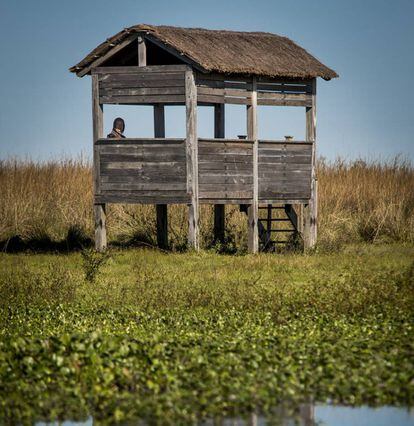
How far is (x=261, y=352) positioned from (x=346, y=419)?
187 cm

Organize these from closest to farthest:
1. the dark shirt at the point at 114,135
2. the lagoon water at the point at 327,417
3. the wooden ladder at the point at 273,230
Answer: the lagoon water at the point at 327,417, the dark shirt at the point at 114,135, the wooden ladder at the point at 273,230

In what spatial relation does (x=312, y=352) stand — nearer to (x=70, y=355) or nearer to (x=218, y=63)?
(x=70, y=355)

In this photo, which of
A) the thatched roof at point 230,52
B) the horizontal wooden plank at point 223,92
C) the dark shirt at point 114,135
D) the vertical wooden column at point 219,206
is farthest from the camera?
the vertical wooden column at point 219,206

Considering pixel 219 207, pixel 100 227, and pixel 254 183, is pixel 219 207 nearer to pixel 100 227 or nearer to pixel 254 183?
pixel 254 183

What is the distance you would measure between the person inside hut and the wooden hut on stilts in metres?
0.40

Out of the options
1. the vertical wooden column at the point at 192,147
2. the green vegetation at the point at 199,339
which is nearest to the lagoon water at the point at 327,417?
the green vegetation at the point at 199,339

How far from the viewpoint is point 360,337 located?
11938mm

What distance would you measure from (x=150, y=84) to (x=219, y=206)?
170 inches

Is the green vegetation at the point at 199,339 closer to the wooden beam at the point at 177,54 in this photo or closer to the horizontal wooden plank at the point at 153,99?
the horizontal wooden plank at the point at 153,99

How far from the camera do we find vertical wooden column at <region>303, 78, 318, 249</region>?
23.9 meters

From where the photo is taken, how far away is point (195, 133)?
2214 cm

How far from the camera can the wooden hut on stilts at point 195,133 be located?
72.1 feet

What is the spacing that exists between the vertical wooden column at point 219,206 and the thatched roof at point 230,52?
169 cm

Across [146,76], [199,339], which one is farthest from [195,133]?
[199,339]
